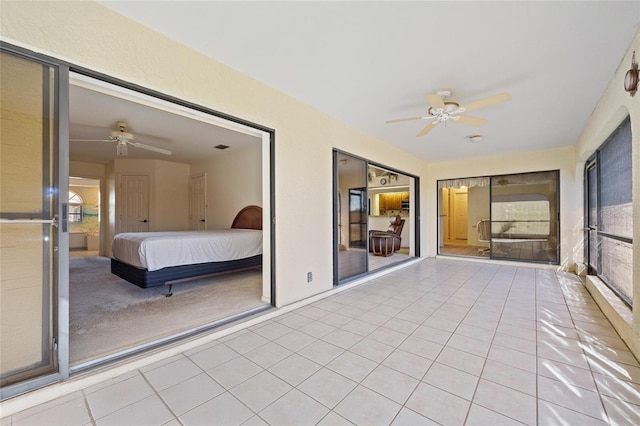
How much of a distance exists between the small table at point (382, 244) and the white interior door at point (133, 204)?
5.79 meters

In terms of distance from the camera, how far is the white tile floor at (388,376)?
1.41 metres

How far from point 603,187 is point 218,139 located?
6054 mm

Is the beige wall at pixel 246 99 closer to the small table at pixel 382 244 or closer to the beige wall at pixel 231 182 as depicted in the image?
the beige wall at pixel 231 182

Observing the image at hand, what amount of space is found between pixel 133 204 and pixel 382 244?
249 inches

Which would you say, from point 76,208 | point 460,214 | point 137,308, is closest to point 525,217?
point 460,214

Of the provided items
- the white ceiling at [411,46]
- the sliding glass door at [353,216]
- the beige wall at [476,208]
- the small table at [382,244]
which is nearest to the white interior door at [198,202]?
the sliding glass door at [353,216]

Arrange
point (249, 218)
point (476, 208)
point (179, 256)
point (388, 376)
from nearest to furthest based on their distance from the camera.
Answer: point (388, 376)
point (179, 256)
point (249, 218)
point (476, 208)

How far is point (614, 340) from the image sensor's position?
2.25 m

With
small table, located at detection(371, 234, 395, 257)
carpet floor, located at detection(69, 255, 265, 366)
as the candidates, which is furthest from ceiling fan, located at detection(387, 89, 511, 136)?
small table, located at detection(371, 234, 395, 257)

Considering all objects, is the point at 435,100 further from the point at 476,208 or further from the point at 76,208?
the point at 76,208

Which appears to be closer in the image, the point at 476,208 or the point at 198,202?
the point at 198,202

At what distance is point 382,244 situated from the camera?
6.66 meters

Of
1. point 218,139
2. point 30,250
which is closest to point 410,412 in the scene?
point 30,250

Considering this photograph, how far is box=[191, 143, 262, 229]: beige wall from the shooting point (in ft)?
17.5
